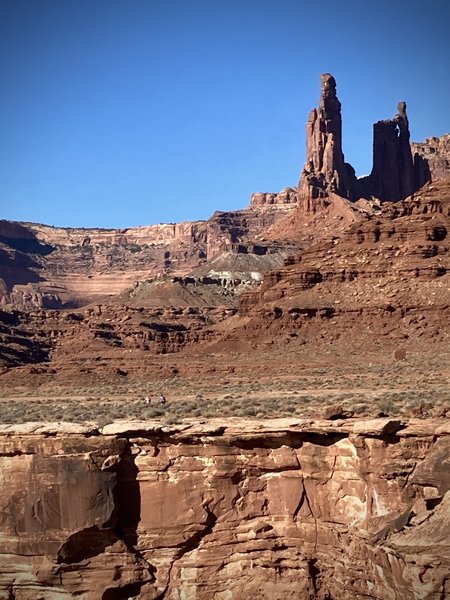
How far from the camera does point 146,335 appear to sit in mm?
87812

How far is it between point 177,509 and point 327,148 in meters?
138

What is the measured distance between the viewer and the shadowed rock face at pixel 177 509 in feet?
56.9

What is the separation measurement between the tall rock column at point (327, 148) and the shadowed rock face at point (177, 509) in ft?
422

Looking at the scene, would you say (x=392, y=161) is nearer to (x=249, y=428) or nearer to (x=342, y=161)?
(x=342, y=161)

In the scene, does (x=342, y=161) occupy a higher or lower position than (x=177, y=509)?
higher

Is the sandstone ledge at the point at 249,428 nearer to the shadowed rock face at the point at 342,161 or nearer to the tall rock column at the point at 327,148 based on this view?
the shadowed rock face at the point at 342,161

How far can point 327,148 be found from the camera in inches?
6014

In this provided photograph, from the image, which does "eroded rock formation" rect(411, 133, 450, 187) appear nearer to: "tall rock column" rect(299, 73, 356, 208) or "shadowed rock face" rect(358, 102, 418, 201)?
"shadowed rock face" rect(358, 102, 418, 201)

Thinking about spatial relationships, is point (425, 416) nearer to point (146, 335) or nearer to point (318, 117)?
point (146, 335)

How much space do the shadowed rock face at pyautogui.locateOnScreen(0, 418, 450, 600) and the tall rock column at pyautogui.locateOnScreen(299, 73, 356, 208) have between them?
422 feet

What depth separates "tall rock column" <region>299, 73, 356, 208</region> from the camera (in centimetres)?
14838

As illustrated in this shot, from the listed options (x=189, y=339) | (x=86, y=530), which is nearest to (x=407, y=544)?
(x=86, y=530)

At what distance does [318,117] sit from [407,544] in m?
146

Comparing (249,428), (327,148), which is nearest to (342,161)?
(327,148)
